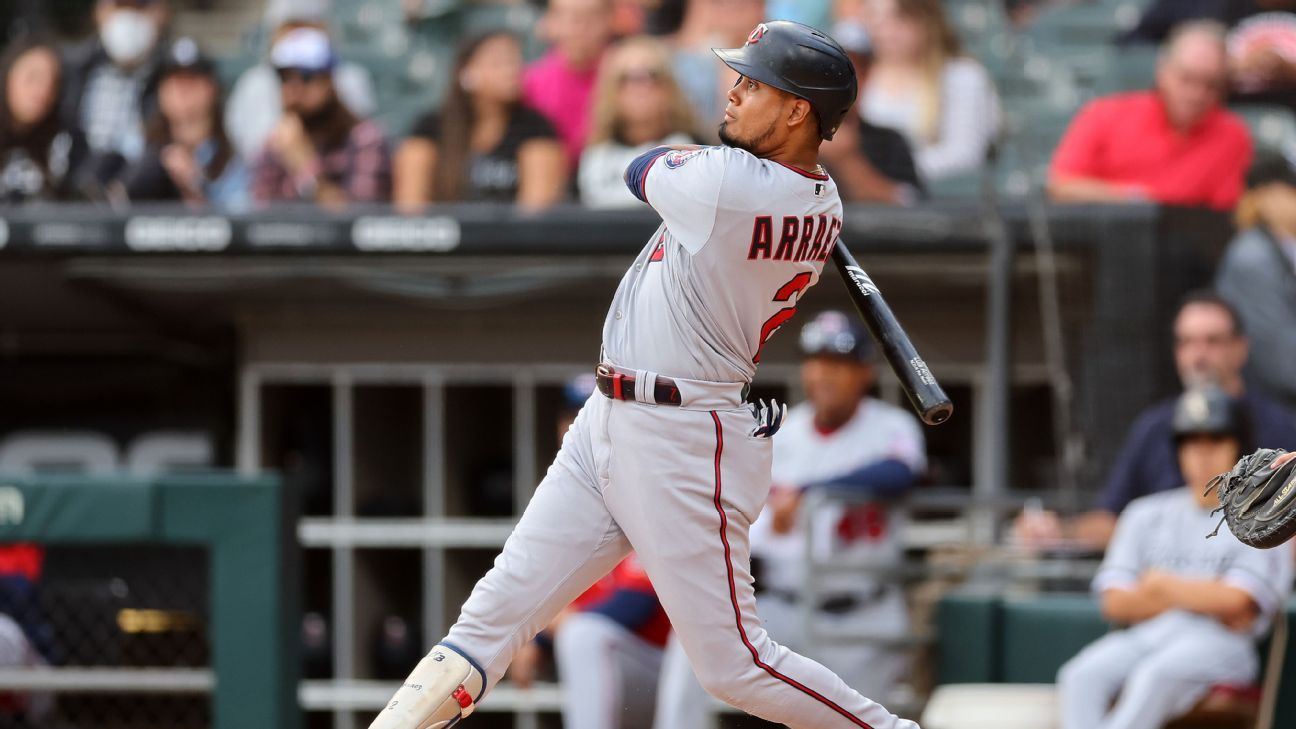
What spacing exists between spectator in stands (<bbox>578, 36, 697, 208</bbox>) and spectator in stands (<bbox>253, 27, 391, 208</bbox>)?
0.87 meters

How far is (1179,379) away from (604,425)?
3.70 m

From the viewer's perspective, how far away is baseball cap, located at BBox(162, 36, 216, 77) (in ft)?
26.0

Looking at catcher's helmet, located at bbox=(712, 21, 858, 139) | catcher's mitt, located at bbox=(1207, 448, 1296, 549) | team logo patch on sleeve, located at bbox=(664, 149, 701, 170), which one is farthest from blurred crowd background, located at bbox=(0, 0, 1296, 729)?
catcher's helmet, located at bbox=(712, 21, 858, 139)

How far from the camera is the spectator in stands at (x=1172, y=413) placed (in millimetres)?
5672

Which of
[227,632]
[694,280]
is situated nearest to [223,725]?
[227,632]

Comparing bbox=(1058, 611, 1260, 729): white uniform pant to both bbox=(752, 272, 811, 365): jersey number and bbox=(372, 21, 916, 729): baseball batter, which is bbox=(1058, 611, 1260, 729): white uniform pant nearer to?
bbox=(372, 21, 916, 729): baseball batter

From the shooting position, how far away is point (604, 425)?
345cm

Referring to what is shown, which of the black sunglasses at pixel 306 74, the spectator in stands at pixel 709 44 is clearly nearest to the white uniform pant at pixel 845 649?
the spectator in stands at pixel 709 44

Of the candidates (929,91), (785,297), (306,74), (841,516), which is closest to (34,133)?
(306,74)

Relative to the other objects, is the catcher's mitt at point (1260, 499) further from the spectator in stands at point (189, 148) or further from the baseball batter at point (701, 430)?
the spectator in stands at point (189, 148)

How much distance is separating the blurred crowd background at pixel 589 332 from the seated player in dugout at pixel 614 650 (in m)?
0.02

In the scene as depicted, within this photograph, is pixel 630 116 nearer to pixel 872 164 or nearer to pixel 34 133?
pixel 872 164

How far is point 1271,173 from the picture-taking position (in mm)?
6770

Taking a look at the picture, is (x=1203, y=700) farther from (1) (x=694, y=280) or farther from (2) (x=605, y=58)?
(2) (x=605, y=58)
